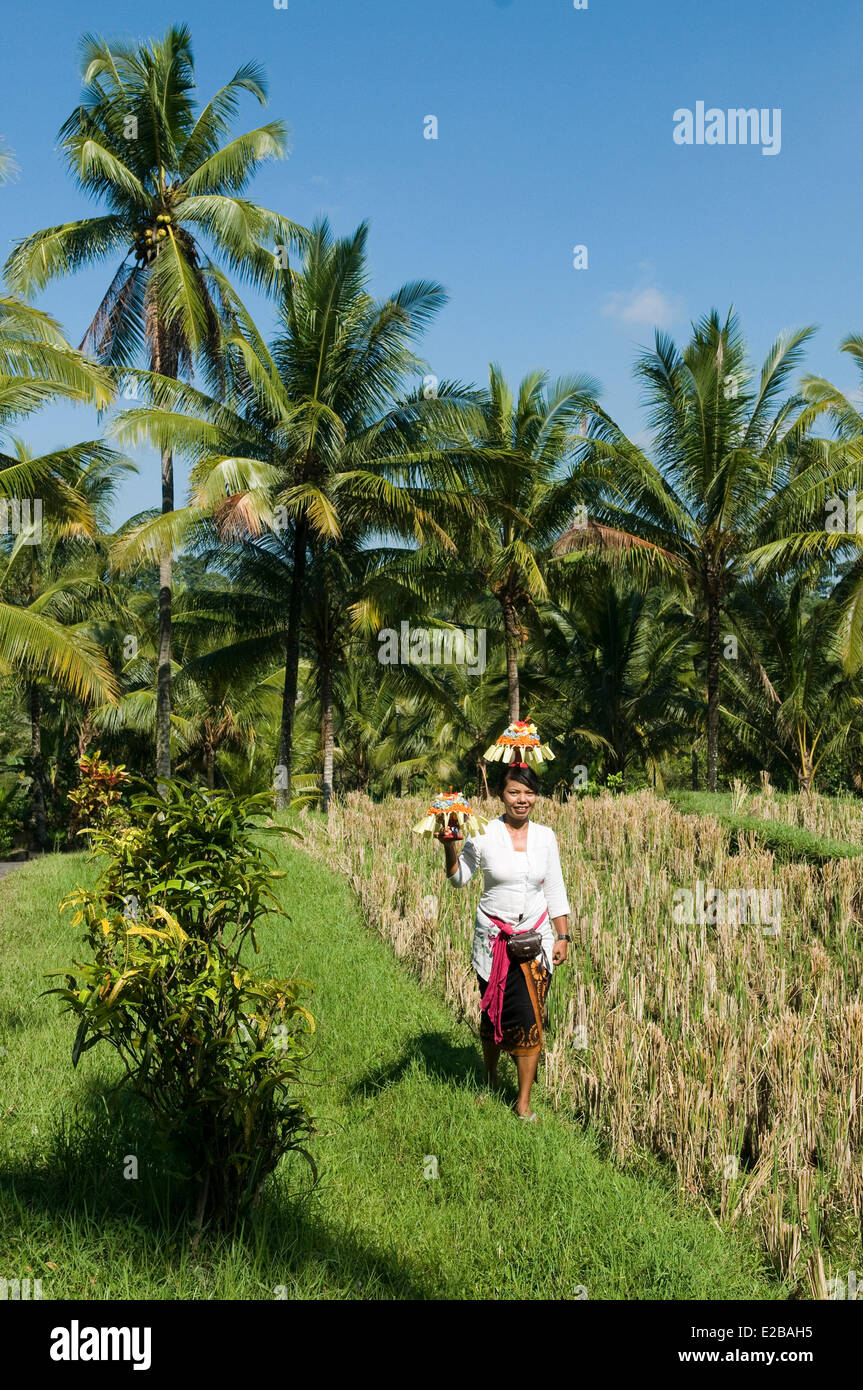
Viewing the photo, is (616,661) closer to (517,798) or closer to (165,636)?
(165,636)

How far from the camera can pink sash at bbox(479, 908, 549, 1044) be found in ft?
14.7

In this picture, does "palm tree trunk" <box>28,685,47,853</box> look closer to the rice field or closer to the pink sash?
the rice field

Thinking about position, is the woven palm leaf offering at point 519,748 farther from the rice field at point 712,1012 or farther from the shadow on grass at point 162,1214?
the shadow on grass at point 162,1214

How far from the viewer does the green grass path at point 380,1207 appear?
3133 mm

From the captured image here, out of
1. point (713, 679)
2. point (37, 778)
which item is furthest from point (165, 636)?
point (713, 679)

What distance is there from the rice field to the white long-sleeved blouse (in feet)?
2.48

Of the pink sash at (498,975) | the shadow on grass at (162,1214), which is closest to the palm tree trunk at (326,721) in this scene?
the pink sash at (498,975)

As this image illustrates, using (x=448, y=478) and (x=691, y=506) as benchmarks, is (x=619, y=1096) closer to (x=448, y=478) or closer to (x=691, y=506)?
(x=448, y=478)

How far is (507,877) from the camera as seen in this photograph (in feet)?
14.9

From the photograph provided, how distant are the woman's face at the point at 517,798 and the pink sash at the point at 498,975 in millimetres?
505

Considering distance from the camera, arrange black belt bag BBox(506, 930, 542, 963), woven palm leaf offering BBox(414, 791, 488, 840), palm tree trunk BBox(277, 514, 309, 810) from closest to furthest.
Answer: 1. woven palm leaf offering BBox(414, 791, 488, 840)
2. black belt bag BBox(506, 930, 542, 963)
3. palm tree trunk BBox(277, 514, 309, 810)

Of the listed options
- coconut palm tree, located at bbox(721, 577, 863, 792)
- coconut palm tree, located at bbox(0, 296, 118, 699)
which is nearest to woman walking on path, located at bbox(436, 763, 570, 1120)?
coconut palm tree, located at bbox(0, 296, 118, 699)

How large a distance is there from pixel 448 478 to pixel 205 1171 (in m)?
13.9
